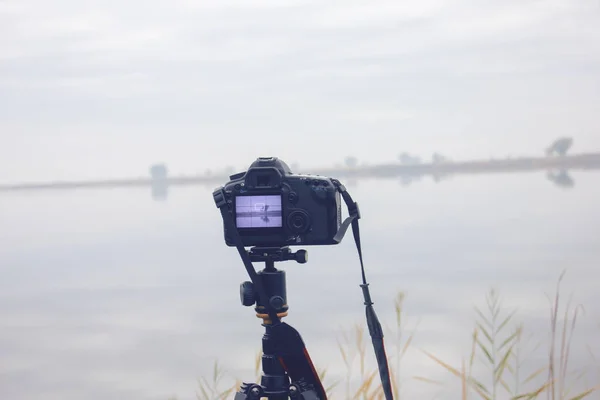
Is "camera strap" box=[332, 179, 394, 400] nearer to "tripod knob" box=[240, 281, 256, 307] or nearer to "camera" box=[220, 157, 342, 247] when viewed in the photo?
"camera" box=[220, 157, 342, 247]

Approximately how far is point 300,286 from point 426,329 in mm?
5196

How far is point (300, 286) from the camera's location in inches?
656

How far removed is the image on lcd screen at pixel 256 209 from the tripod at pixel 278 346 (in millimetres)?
124

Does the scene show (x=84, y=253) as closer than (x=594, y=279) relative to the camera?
No

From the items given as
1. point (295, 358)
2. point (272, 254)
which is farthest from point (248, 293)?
point (295, 358)

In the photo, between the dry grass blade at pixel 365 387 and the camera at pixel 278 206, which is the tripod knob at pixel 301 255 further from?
the dry grass blade at pixel 365 387

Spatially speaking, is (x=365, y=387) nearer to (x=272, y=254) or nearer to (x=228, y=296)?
(x=272, y=254)

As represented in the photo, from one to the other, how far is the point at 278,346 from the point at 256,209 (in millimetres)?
549

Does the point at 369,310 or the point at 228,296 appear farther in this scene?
the point at 228,296

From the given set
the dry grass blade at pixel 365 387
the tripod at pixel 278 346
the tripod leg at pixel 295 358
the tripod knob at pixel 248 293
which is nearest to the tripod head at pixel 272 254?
the tripod at pixel 278 346

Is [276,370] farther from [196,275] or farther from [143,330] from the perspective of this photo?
[196,275]

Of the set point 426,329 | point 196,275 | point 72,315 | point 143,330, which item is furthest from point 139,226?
point 426,329

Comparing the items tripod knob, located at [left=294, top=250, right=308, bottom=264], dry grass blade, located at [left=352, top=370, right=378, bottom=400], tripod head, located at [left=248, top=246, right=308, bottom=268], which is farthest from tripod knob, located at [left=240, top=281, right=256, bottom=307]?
dry grass blade, located at [left=352, top=370, right=378, bottom=400]

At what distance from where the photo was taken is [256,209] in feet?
9.11
